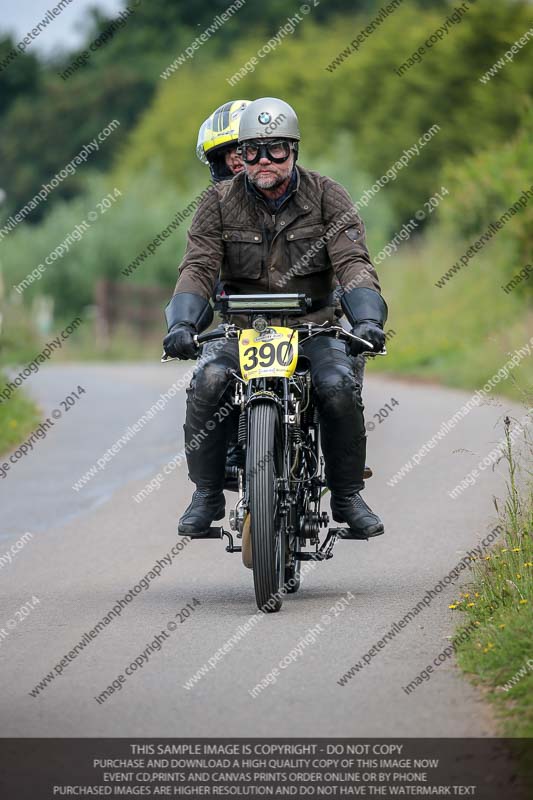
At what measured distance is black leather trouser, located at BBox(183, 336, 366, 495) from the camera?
25.6ft

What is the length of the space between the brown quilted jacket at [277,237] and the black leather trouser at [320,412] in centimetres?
36

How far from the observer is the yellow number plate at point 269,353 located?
7500 millimetres

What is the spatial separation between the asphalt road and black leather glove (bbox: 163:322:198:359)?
1.19 meters

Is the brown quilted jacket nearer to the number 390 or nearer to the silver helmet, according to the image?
the silver helmet

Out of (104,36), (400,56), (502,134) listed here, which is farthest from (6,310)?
(400,56)

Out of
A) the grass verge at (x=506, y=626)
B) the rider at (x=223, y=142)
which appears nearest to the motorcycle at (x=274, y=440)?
the grass verge at (x=506, y=626)

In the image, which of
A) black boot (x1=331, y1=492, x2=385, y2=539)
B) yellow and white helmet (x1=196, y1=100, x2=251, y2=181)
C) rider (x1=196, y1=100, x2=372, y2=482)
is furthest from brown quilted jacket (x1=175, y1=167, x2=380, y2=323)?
yellow and white helmet (x1=196, y1=100, x2=251, y2=181)

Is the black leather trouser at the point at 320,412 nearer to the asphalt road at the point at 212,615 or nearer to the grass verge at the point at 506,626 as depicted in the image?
the asphalt road at the point at 212,615

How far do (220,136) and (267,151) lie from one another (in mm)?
1898

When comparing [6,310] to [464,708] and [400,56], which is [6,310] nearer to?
[464,708]

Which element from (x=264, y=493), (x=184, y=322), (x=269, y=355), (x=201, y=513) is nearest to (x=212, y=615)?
(x=201, y=513)

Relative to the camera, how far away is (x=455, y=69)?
54.6 m

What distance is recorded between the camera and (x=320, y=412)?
7918 mm

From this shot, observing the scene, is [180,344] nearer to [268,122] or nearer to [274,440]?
[274,440]
